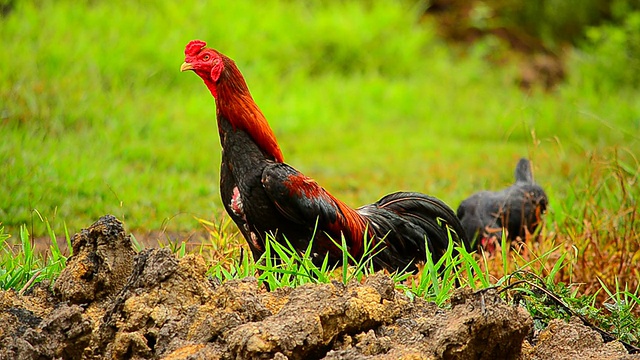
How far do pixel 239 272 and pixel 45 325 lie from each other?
108cm

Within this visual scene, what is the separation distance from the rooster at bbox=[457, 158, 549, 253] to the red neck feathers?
2167 millimetres

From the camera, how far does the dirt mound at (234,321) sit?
9.51 feet

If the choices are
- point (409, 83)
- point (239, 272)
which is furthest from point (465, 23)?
point (239, 272)

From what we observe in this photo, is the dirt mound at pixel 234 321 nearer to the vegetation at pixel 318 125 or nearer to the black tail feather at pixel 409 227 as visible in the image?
the vegetation at pixel 318 125

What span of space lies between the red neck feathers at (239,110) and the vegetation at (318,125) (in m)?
0.58

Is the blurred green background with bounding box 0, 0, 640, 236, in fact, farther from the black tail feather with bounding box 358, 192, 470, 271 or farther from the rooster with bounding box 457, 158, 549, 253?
the black tail feather with bounding box 358, 192, 470, 271

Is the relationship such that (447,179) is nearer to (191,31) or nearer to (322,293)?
(191,31)

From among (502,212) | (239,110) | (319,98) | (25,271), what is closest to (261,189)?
(239,110)

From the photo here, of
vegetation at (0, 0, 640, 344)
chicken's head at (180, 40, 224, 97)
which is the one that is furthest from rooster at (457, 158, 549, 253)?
chicken's head at (180, 40, 224, 97)

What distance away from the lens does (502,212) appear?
19.1 feet

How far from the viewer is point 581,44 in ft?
43.0

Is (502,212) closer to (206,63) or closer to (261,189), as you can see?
(261,189)

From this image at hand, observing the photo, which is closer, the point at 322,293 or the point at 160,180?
the point at 322,293

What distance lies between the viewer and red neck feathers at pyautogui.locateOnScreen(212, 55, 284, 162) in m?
4.15
